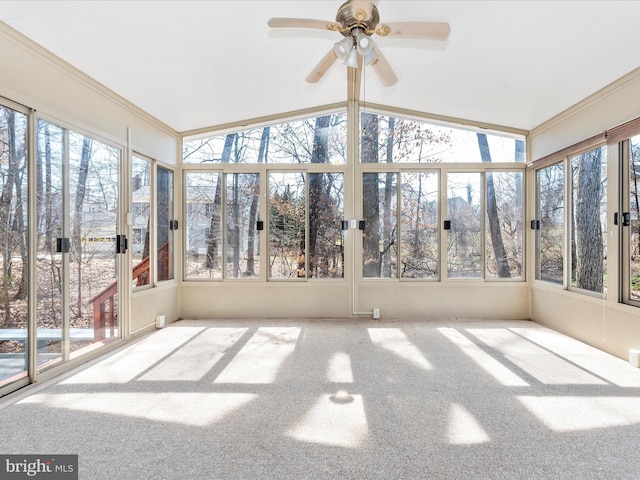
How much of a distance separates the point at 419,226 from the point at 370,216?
71 cm

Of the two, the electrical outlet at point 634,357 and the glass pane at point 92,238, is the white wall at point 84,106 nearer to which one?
the glass pane at point 92,238

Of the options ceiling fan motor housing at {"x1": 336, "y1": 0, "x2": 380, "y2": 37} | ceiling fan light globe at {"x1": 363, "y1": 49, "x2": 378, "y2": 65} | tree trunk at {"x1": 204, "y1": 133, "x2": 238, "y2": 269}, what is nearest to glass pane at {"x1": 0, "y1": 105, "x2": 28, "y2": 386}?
tree trunk at {"x1": 204, "y1": 133, "x2": 238, "y2": 269}

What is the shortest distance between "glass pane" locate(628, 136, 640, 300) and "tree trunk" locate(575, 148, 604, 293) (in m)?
0.34

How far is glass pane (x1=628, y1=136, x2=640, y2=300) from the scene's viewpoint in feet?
9.92

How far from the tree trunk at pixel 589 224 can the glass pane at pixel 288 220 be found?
332 cm

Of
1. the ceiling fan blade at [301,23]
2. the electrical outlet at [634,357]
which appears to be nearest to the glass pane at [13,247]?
the ceiling fan blade at [301,23]

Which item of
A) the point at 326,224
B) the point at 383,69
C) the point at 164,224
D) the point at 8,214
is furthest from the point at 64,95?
the point at 326,224

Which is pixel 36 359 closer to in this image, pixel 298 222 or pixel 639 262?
pixel 298 222

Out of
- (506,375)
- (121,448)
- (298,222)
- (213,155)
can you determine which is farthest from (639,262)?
(213,155)

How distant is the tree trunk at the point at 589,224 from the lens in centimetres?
346

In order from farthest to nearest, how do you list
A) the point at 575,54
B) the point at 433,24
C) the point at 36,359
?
the point at 575,54 → the point at 36,359 → the point at 433,24

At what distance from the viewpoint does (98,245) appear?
3328 mm

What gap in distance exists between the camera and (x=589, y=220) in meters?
3.59

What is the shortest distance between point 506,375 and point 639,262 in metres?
1.66
